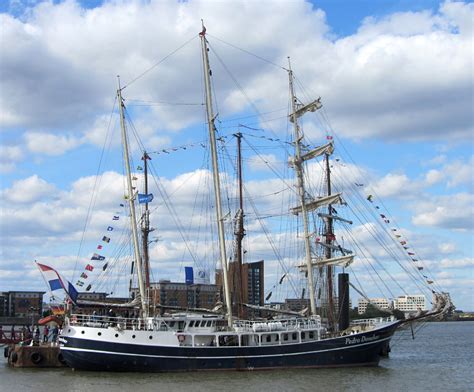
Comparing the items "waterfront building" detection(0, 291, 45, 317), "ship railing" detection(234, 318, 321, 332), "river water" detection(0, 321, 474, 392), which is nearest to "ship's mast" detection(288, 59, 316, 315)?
"ship railing" detection(234, 318, 321, 332)

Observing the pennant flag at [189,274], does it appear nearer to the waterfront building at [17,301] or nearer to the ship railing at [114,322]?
the ship railing at [114,322]

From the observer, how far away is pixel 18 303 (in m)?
184

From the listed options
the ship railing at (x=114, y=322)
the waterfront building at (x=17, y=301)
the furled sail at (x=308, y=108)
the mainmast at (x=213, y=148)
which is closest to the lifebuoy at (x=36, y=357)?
the ship railing at (x=114, y=322)

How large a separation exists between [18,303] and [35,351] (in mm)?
132510

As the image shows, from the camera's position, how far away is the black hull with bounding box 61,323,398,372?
52281 millimetres

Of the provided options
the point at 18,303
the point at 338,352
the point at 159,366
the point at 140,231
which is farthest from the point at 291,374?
the point at 18,303

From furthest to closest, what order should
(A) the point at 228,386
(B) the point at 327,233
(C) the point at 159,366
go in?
(B) the point at 327,233 → (C) the point at 159,366 → (A) the point at 228,386

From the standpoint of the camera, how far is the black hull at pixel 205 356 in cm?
5228

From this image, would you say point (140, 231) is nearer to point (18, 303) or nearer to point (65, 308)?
point (65, 308)

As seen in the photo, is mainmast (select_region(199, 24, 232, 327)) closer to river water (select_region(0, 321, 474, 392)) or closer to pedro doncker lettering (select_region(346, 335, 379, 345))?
river water (select_region(0, 321, 474, 392))

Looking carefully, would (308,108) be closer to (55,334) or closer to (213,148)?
(213,148)

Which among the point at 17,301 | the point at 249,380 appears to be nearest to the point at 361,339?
the point at 249,380

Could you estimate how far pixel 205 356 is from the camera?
53625 mm

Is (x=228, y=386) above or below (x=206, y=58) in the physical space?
below
